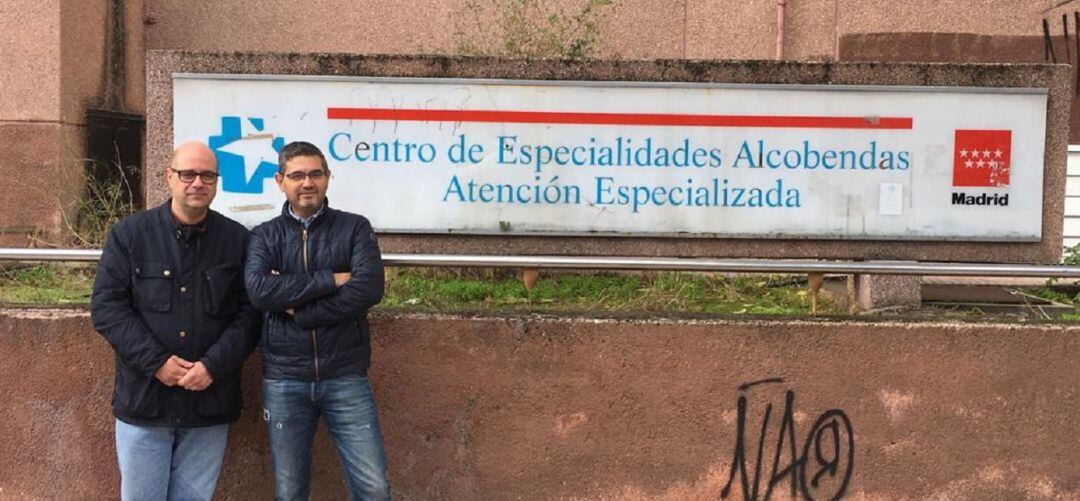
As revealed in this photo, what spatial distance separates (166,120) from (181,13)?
15.9ft

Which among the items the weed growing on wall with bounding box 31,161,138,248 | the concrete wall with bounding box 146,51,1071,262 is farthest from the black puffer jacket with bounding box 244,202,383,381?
the weed growing on wall with bounding box 31,161,138,248

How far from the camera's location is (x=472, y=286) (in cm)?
525

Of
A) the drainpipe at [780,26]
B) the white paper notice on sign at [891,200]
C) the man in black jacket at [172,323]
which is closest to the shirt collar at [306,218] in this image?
the man in black jacket at [172,323]

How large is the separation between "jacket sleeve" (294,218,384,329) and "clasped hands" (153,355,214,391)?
0.35 metres

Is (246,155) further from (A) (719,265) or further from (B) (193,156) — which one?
(A) (719,265)

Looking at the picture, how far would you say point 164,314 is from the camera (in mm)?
3379

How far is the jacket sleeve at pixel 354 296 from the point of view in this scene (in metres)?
3.42

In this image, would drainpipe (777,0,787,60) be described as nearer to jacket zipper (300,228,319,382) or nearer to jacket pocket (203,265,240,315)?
jacket zipper (300,228,319,382)

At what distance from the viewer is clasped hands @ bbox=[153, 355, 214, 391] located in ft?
10.9

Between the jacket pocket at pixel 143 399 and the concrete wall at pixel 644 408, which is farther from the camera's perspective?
the concrete wall at pixel 644 408

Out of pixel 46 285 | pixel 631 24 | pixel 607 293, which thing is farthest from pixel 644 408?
pixel 631 24

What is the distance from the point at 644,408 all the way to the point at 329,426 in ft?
4.34

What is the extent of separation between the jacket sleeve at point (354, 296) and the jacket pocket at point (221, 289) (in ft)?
0.85

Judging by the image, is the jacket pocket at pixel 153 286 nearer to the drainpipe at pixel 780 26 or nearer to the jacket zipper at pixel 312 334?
the jacket zipper at pixel 312 334
